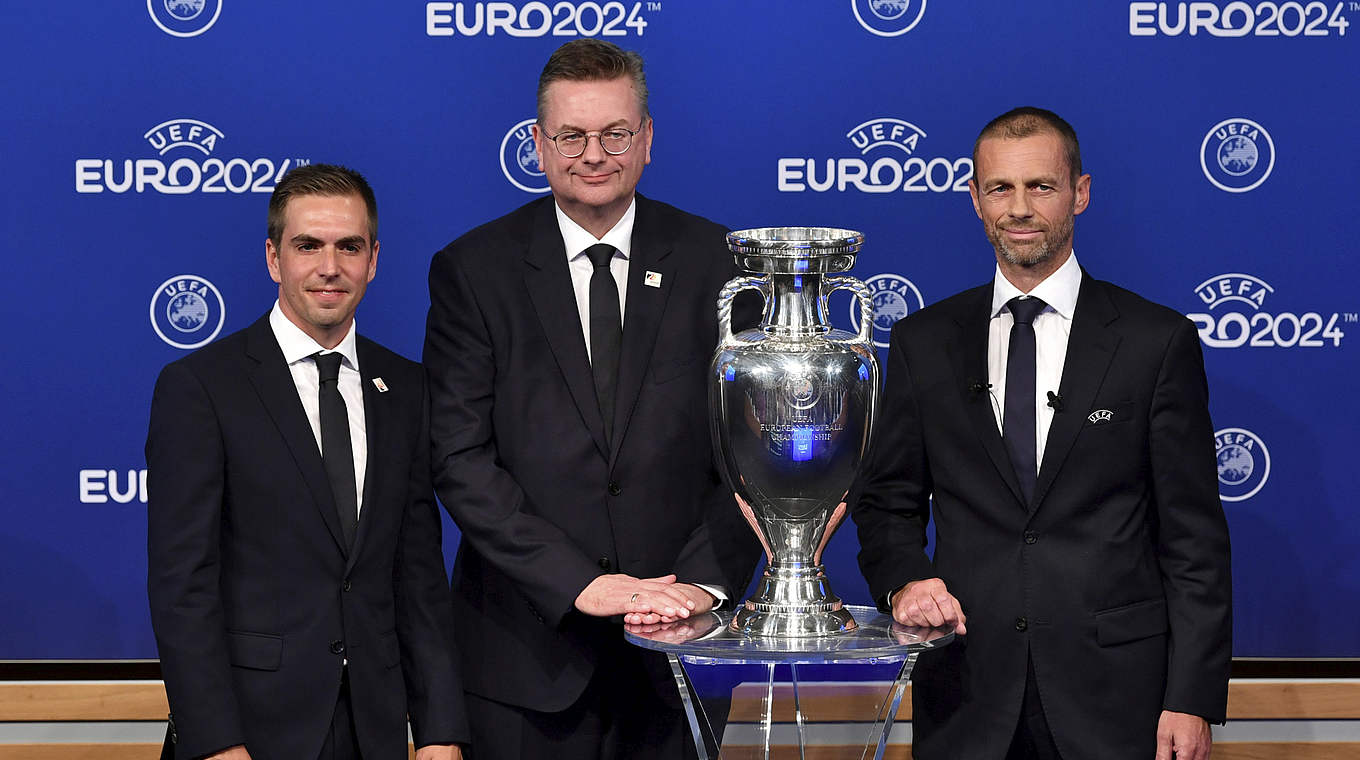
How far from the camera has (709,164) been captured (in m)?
4.20

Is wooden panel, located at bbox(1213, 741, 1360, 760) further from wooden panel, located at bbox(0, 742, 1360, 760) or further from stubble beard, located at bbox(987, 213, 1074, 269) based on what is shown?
stubble beard, located at bbox(987, 213, 1074, 269)

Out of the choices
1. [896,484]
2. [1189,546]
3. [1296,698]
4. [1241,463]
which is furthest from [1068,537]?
[1296,698]

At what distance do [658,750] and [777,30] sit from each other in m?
2.14

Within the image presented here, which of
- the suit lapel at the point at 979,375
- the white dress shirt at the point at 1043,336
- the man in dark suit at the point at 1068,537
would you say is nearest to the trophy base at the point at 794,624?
the man in dark suit at the point at 1068,537

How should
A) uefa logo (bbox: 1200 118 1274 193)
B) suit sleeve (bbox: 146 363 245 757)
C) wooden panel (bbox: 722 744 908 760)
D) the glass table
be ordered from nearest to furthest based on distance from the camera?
1. the glass table
2. wooden panel (bbox: 722 744 908 760)
3. suit sleeve (bbox: 146 363 245 757)
4. uefa logo (bbox: 1200 118 1274 193)

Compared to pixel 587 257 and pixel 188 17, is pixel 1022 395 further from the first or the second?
pixel 188 17

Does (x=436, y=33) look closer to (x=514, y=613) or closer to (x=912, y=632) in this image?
(x=514, y=613)

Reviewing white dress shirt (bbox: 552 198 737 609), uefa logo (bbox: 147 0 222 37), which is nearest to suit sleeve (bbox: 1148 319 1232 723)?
white dress shirt (bbox: 552 198 737 609)

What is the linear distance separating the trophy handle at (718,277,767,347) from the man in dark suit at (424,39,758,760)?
0.41m

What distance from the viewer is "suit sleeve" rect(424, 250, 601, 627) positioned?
2.78 m

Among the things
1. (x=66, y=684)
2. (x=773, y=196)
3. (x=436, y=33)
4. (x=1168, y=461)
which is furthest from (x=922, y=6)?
(x=66, y=684)

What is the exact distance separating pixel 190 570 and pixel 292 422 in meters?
0.34

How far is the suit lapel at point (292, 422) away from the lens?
2.83 m

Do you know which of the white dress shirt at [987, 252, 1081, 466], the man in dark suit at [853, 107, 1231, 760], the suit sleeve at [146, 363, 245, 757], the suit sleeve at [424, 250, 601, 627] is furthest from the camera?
the white dress shirt at [987, 252, 1081, 466]
